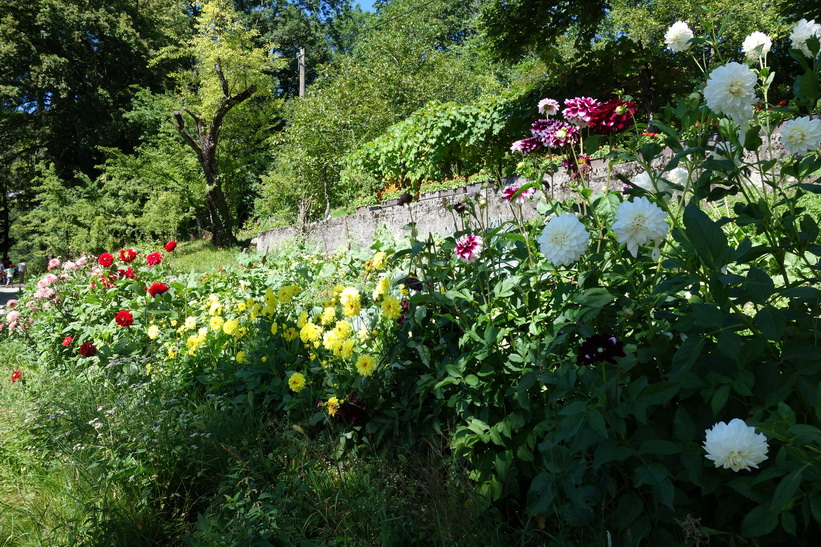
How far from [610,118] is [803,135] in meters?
0.67

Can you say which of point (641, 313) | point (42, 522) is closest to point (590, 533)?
point (641, 313)

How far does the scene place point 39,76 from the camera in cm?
2244

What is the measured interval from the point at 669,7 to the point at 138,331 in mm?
22973

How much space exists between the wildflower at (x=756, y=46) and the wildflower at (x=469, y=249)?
1.02 metres

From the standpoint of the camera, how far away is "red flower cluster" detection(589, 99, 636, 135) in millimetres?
2025

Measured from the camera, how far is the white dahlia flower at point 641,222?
4.27 feet

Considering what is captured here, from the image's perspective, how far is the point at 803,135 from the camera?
148cm

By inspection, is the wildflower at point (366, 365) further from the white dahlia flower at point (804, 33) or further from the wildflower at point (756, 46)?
the white dahlia flower at point (804, 33)

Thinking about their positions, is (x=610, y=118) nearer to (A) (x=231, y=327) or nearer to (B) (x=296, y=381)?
(B) (x=296, y=381)

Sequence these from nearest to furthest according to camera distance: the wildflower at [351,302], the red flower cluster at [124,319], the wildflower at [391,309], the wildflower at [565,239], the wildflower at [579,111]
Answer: the wildflower at [565,239], the wildflower at [579,111], the wildflower at [391,309], the wildflower at [351,302], the red flower cluster at [124,319]

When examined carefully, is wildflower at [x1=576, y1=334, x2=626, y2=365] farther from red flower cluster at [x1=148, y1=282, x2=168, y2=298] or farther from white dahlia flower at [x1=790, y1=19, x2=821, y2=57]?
red flower cluster at [x1=148, y1=282, x2=168, y2=298]

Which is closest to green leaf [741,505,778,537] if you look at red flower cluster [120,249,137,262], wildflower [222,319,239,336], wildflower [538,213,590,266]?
wildflower [538,213,590,266]

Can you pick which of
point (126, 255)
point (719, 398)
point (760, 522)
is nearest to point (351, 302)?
point (719, 398)

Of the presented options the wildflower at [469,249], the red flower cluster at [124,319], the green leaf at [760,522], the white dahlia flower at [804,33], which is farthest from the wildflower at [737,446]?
the red flower cluster at [124,319]
